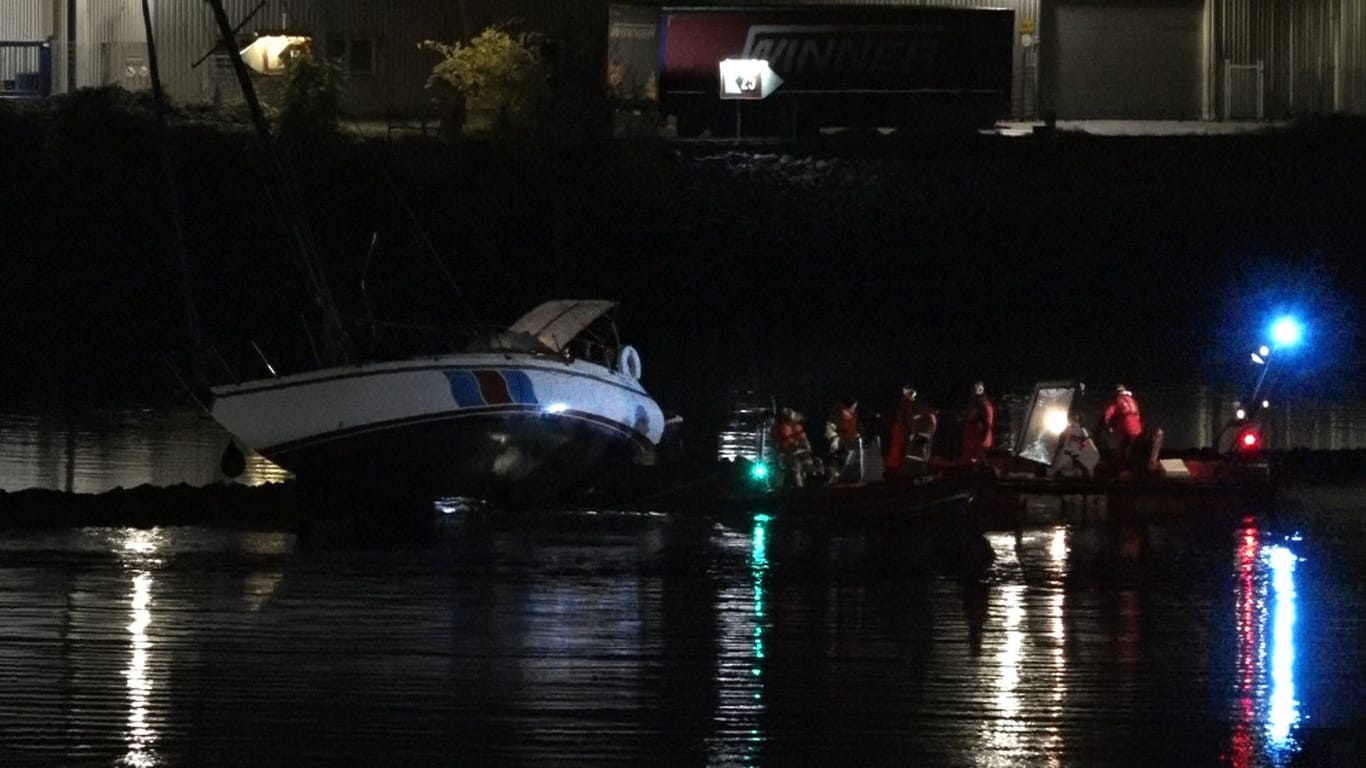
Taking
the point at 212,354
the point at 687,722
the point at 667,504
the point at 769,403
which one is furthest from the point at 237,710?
the point at 769,403

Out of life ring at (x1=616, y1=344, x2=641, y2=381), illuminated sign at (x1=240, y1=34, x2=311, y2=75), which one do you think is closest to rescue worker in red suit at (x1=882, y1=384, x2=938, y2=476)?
life ring at (x1=616, y1=344, x2=641, y2=381)

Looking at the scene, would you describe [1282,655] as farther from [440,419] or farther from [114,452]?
[114,452]

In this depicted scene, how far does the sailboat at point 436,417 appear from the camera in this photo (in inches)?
722

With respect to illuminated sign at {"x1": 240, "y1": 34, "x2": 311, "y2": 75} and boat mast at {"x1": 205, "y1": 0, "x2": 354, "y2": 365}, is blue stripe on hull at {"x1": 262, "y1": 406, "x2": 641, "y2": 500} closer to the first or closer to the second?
boat mast at {"x1": 205, "y1": 0, "x2": 354, "y2": 365}

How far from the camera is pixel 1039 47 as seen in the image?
137 feet

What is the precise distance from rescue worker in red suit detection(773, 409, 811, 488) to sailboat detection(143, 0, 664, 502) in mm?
1595

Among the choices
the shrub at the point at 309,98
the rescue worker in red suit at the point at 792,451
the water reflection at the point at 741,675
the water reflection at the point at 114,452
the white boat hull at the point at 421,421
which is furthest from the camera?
the shrub at the point at 309,98

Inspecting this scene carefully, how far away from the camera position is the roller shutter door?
4203 cm

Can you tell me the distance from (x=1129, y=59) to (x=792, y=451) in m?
24.7

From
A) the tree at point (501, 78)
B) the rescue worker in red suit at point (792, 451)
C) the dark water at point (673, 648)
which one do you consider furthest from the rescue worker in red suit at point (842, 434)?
the tree at point (501, 78)

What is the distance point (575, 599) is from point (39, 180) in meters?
26.4

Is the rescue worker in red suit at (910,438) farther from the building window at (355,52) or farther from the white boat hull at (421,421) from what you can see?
the building window at (355,52)

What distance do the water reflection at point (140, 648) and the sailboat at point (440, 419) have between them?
6.07 ft

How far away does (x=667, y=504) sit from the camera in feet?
62.6
